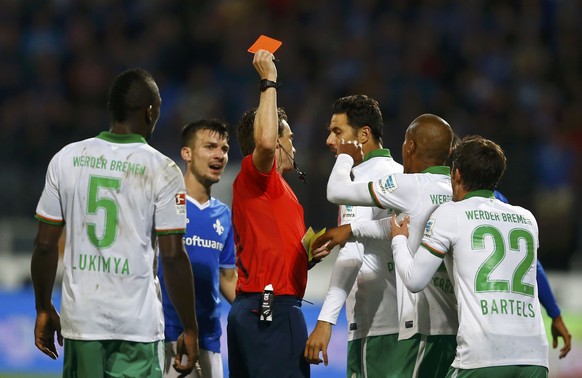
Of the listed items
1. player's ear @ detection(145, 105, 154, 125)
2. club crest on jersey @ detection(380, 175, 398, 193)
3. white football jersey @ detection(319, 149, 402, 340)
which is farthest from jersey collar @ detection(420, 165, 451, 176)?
player's ear @ detection(145, 105, 154, 125)

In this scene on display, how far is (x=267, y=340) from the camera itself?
19.9ft

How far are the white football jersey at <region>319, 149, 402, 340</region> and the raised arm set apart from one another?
81 cm

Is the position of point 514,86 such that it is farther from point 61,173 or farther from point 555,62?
point 61,173

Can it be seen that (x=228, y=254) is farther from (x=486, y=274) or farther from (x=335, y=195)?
(x=486, y=274)

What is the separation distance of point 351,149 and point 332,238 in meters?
0.67

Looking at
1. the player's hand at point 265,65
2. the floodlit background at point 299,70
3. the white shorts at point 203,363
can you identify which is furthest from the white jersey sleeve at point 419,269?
the floodlit background at point 299,70

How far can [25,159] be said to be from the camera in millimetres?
14062

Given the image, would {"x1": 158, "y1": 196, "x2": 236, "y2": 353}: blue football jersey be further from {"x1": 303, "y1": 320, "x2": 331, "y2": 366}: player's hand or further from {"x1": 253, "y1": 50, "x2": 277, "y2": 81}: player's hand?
{"x1": 253, "y1": 50, "x2": 277, "y2": 81}: player's hand

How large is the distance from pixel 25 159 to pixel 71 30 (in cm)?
397

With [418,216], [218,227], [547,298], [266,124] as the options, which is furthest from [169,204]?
[547,298]

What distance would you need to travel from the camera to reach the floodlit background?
14109 mm

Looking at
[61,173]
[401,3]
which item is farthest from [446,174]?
[401,3]

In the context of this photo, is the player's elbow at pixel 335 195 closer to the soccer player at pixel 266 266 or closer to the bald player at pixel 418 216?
the bald player at pixel 418 216

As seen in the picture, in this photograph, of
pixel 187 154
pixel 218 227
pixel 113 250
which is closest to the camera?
pixel 113 250
